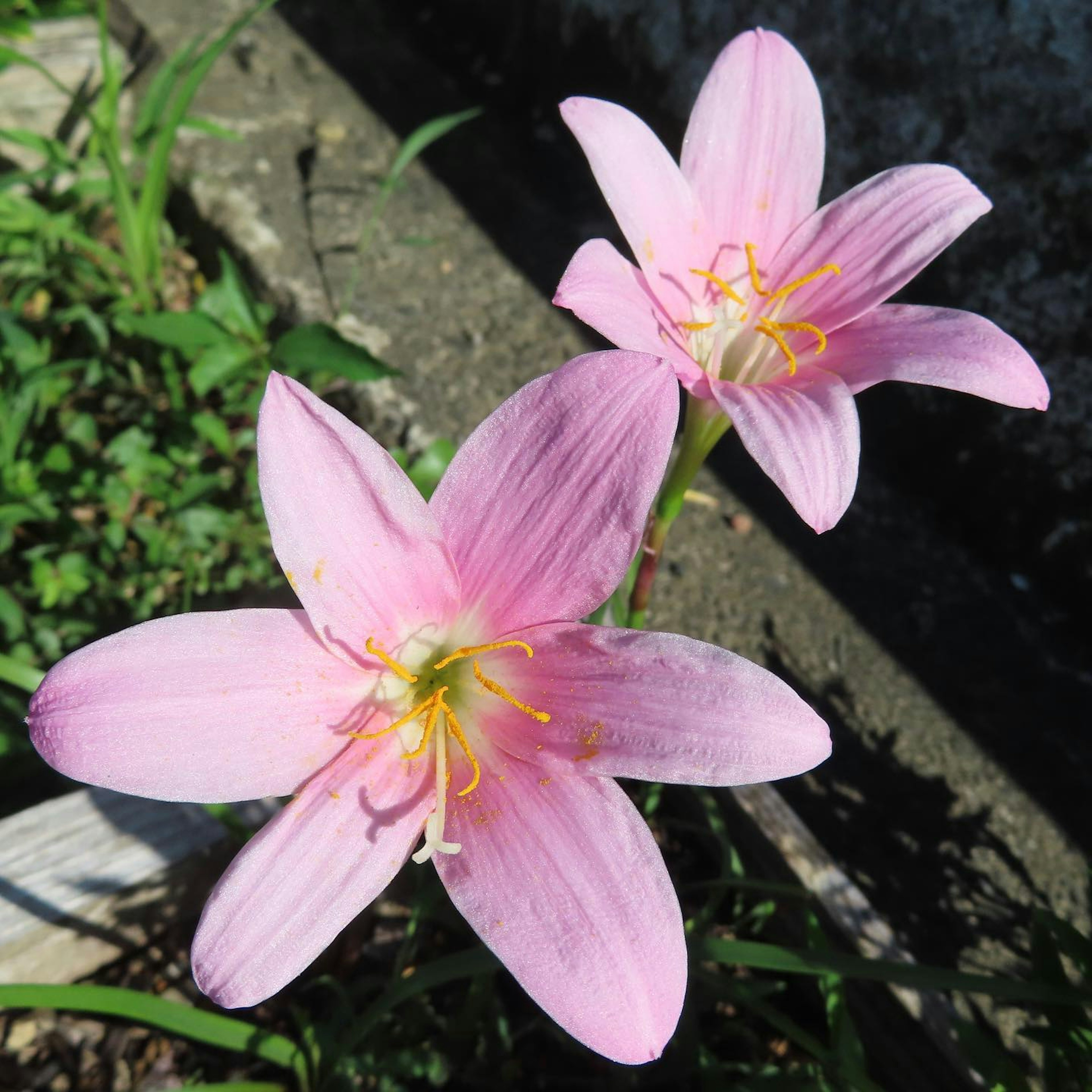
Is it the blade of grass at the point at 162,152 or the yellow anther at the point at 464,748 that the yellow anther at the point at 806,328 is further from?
the blade of grass at the point at 162,152

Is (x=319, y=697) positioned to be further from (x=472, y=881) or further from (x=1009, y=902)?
(x=1009, y=902)

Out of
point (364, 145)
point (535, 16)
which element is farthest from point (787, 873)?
point (535, 16)

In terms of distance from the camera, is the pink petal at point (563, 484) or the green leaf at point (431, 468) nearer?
the pink petal at point (563, 484)

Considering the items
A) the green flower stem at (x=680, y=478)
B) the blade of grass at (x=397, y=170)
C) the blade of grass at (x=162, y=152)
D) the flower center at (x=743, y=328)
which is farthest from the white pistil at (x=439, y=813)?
the blade of grass at (x=162, y=152)

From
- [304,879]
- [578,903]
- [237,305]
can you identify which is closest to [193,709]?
[304,879]

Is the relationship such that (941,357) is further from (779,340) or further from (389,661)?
(389,661)

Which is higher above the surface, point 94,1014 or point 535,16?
point 535,16

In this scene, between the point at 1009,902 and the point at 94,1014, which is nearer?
the point at 94,1014

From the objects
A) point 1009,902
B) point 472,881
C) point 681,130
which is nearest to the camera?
point 472,881
